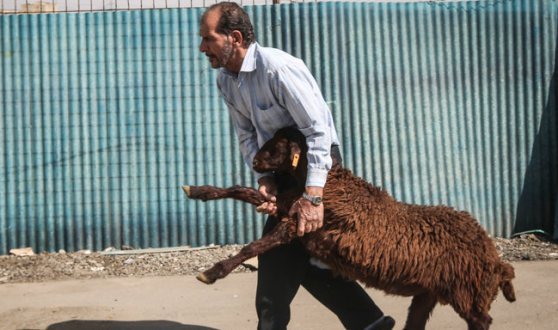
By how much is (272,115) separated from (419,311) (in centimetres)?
141

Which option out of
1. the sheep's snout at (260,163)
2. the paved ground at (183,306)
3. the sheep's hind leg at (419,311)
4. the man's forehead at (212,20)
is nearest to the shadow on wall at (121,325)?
the paved ground at (183,306)

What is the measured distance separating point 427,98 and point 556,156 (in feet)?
4.50

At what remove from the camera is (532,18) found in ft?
24.0

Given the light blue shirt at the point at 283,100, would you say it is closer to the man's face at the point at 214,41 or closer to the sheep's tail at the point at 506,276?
the man's face at the point at 214,41

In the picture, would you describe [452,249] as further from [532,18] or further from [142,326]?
[532,18]

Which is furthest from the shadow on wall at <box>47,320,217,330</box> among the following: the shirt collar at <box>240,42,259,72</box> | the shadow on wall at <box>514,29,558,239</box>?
the shadow on wall at <box>514,29,558,239</box>

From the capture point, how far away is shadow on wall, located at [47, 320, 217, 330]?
5102 mm

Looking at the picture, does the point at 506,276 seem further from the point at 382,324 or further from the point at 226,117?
the point at 226,117

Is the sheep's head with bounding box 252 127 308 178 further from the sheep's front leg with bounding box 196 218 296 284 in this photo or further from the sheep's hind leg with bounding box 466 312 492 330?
the sheep's hind leg with bounding box 466 312 492 330

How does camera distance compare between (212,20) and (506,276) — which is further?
(506,276)

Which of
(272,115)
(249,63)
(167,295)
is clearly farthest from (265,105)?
(167,295)

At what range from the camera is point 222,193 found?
3.84 meters

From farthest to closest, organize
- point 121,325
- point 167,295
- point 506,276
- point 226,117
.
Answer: point 226,117, point 167,295, point 121,325, point 506,276

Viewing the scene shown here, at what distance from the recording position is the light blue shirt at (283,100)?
3.48m
